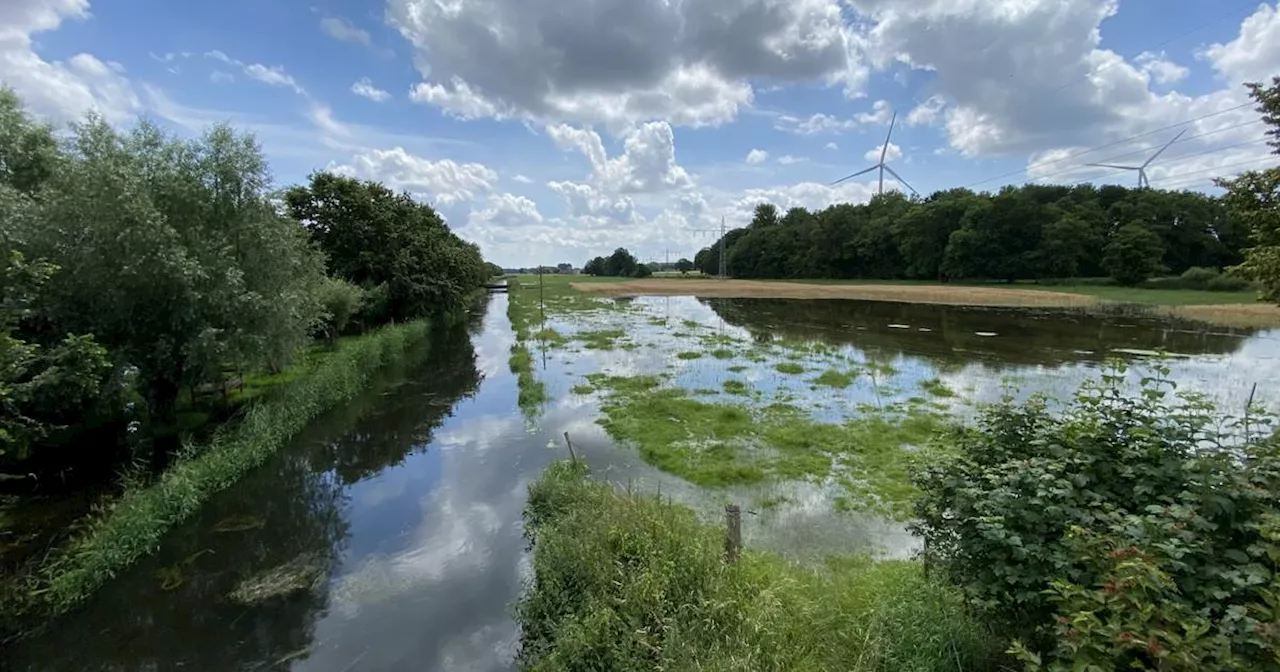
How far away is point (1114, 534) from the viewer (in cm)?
439

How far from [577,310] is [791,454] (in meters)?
48.4

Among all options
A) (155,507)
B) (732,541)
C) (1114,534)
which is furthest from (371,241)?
(1114,534)

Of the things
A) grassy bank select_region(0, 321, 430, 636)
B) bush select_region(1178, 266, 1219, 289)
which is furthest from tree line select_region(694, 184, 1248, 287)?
Answer: grassy bank select_region(0, 321, 430, 636)

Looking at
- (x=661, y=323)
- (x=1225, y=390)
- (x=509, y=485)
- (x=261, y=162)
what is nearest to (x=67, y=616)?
(x=509, y=485)

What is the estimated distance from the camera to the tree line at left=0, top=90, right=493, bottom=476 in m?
12.8

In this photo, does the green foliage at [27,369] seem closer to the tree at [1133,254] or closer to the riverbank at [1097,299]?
the riverbank at [1097,299]

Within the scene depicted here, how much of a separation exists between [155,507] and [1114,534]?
51.6ft

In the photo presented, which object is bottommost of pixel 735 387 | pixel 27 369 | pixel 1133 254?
pixel 735 387

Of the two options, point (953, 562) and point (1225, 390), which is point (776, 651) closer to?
point (953, 562)

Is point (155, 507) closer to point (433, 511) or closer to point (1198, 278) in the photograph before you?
point (433, 511)

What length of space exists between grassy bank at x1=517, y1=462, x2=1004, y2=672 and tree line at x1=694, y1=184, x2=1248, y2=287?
285 ft

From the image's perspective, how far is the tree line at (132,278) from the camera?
1281 centimetres

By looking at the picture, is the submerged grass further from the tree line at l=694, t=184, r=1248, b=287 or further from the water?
A: the tree line at l=694, t=184, r=1248, b=287

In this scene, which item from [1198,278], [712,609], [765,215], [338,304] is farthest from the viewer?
[765,215]
